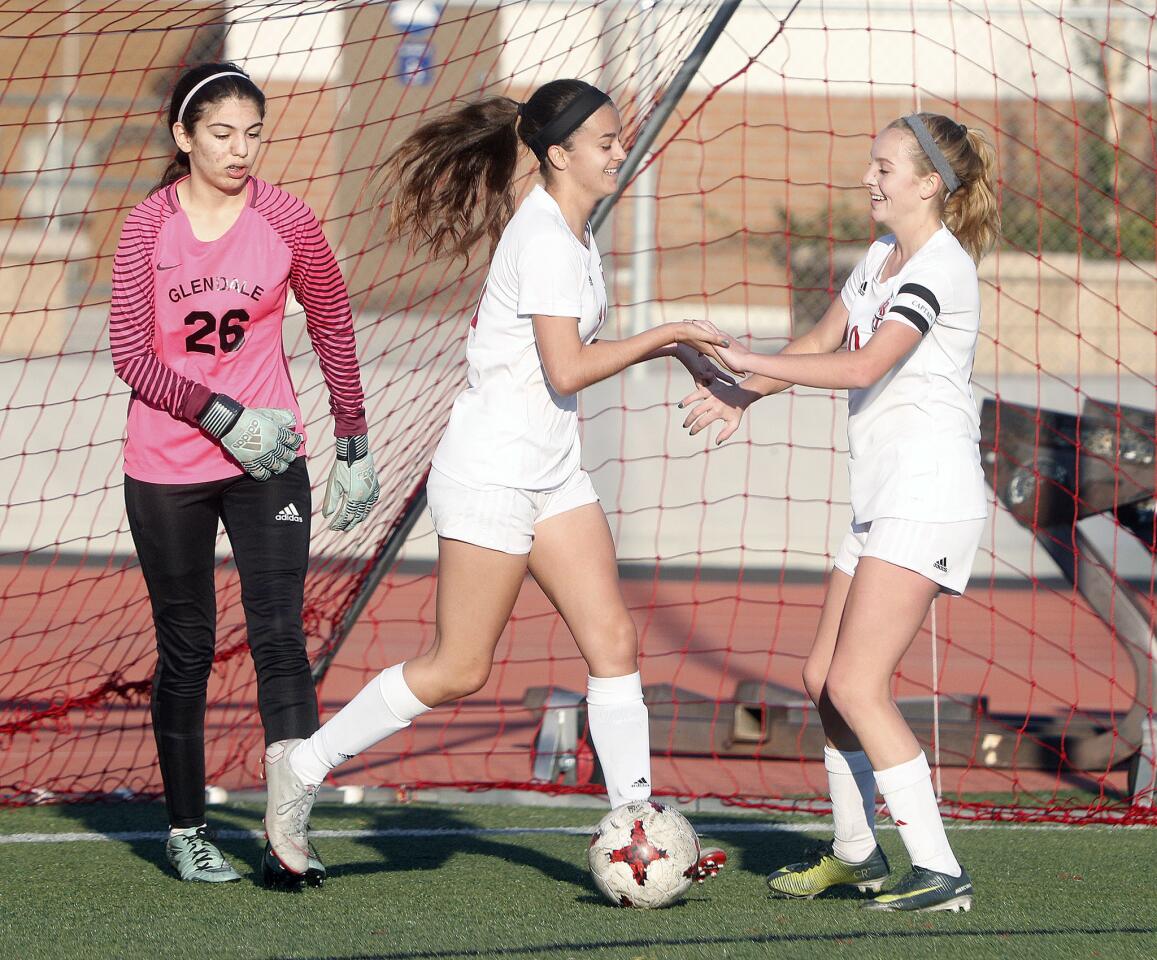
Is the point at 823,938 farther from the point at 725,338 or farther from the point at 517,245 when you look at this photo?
the point at 517,245

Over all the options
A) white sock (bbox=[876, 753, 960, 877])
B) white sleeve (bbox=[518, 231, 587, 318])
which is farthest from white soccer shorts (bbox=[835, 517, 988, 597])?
white sleeve (bbox=[518, 231, 587, 318])

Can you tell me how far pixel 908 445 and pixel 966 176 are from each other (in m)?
0.67

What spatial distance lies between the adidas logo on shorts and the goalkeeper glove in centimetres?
14

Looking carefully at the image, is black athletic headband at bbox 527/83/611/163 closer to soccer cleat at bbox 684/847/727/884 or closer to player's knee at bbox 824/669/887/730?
player's knee at bbox 824/669/887/730

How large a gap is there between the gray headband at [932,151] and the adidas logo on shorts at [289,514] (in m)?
1.73

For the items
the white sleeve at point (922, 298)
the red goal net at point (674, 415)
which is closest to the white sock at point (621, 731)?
the white sleeve at point (922, 298)

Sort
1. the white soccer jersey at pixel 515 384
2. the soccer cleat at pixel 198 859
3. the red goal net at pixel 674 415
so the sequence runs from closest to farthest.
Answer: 1. the white soccer jersey at pixel 515 384
2. the soccer cleat at pixel 198 859
3. the red goal net at pixel 674 415

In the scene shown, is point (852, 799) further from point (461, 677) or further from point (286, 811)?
point (286, 811)

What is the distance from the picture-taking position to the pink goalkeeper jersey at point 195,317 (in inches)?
149

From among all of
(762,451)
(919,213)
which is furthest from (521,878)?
(762,451)

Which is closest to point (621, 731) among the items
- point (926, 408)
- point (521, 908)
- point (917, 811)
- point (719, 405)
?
point (521, 908)

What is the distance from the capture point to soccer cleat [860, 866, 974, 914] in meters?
3.62

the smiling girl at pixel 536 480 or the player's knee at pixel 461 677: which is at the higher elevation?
the smiling girl at pixel 536 480

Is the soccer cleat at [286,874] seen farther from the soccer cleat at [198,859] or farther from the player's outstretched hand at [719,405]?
the player's outstretched hand at [719,405]
